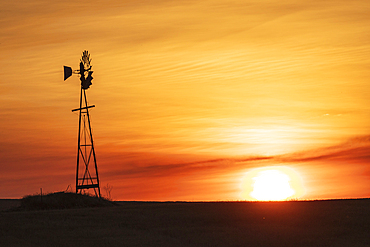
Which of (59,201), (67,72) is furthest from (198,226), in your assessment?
(67,72)

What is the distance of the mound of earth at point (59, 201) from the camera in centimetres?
3978

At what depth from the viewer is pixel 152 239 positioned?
82.4 feet

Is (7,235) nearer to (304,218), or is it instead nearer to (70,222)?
(70,222)

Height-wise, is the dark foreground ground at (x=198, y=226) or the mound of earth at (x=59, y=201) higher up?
the mound of earth at (x=59, y=201)

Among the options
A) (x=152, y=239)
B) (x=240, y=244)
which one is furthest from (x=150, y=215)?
(x=240, y=244)

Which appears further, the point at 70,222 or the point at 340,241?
the point at 70,222

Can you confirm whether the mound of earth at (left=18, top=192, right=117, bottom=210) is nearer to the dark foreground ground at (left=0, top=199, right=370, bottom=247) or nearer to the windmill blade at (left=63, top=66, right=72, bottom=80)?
the dark foreground ground at (left=0, top=199, right=370, bottom=247)

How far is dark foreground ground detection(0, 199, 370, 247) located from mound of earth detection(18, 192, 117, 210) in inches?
204

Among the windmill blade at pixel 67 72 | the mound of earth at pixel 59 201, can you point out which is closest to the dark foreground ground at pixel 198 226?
the mound of earth at pixel 59 201

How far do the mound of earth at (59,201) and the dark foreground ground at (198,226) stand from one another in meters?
5.17

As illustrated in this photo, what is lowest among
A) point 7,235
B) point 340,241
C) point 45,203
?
point 340,241

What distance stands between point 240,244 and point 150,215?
34.8 feet

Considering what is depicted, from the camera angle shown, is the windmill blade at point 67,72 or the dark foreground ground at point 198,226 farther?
the windmill blade at point 67,72

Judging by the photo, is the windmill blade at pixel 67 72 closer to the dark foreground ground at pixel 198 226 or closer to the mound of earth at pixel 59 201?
the mound of earth at pixel 59 201
